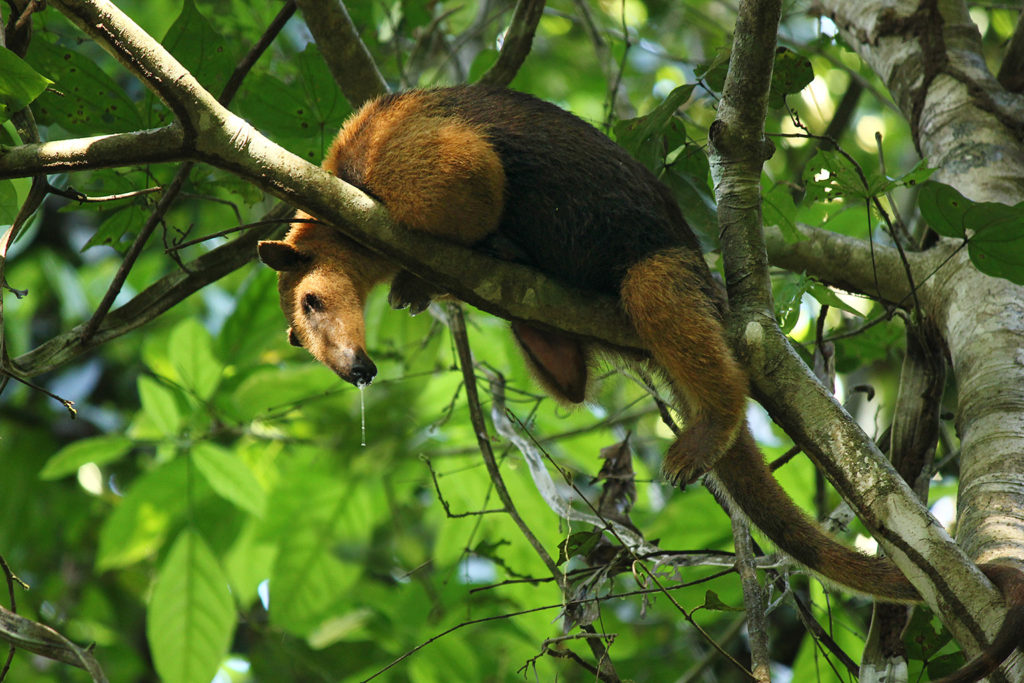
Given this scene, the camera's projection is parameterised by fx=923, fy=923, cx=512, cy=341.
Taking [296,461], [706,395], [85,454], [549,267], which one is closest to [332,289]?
[549,267]

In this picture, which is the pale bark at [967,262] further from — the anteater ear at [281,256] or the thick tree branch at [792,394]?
the anteater ear at [281,256]

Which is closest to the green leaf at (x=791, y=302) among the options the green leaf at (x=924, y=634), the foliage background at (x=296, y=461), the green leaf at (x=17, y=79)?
A: the foliage background at (x=296, y=461)

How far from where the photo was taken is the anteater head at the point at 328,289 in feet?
12.8

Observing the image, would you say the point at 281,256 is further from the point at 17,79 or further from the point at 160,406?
the point at 160,406

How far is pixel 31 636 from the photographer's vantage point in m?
3.20

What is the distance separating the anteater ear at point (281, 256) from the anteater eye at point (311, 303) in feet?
0.51

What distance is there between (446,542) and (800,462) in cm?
210

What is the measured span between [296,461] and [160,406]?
4.22ft

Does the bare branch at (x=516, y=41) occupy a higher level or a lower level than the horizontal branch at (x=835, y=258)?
higher

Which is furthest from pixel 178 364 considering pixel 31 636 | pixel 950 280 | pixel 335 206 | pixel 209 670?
pixel 950 280

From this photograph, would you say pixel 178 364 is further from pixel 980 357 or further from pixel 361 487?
pixel 980 357

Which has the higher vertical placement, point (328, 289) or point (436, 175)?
point (436, 175)

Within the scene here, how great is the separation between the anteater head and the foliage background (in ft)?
0.96

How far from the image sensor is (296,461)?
238 inches
